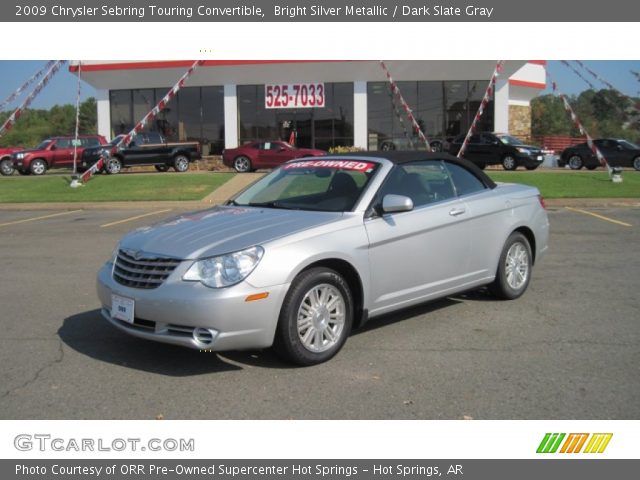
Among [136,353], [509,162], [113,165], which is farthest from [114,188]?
[136,353]

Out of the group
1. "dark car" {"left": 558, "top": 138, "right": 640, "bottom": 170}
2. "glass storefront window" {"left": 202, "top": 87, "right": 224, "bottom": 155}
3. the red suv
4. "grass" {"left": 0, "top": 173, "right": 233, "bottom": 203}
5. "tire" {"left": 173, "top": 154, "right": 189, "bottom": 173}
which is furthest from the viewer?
"glass storefront window" {"left": 202, "top": 87, "right": 224, "bottom": 155}

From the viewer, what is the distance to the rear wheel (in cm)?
2952

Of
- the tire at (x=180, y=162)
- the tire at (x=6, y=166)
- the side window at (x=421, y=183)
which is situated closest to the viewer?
the side window at (x=421, y=183)

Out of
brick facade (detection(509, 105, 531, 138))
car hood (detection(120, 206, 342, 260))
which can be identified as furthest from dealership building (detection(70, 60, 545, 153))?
car hood (detection(120, 206, 342, 260))

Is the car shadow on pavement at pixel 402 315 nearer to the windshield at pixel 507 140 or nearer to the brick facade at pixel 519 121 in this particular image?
the windshield at pixel 507 140

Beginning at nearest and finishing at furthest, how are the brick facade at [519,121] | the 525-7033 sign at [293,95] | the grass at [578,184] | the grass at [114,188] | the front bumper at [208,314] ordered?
the front bumper at [208,314] < the grass at [578,184] < the grass at [114,188] < the 525-7033 sign at [293,95] < the brick facade at [519,121]

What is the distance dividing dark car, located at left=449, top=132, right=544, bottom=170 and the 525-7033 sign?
8280mm

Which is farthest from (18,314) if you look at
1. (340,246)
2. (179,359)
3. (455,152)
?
(455,152)

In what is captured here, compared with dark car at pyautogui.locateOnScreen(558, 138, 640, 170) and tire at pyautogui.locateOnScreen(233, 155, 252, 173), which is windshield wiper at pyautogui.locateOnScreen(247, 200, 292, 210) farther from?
dark car at pyautogui.locateOnScreen(558, 138, 640, 170)

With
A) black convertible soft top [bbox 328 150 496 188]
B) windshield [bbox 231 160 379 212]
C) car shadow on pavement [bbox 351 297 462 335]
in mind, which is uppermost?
black convertible soft top [bbox 328 150 496 188]

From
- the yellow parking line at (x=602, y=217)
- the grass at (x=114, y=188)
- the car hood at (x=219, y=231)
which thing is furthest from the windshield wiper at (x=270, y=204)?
the grass at (x=114, y=188)

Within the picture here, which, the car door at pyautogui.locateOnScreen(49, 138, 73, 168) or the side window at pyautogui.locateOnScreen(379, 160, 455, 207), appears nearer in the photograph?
the side window at pyautogui.locateOnScreen(379, 160, 455, 207)

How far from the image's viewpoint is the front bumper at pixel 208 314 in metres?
4.47

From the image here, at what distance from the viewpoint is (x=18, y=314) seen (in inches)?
258
